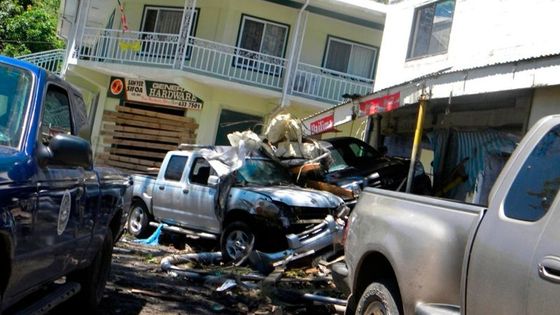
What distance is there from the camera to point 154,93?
20.5m

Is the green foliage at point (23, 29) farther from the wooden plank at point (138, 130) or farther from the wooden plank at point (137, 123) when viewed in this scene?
the wooden plank at point (138, 130)

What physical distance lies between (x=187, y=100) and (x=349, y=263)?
50.8 feet

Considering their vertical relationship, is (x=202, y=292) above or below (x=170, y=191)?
below

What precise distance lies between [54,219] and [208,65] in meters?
15.0

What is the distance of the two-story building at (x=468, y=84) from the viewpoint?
947cm

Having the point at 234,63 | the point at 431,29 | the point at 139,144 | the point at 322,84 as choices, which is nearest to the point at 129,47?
the point at 234,63

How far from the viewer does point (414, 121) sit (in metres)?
14.5

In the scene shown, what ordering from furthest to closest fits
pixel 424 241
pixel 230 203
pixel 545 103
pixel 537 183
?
pixel 230 203 → pixel 545 103 → pixel 424 241 → pixel 537 183

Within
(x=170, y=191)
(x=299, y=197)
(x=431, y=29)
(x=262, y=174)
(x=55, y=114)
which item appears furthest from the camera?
(x=431, y=29)

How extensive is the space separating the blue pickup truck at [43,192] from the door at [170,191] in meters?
6.12

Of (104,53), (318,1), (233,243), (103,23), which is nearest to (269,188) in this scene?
(233,243)

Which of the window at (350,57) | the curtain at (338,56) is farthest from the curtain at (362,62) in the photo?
the curtain at (338,56)

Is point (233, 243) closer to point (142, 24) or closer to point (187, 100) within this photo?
point (187, 100)

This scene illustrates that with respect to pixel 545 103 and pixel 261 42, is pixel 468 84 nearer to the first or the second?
pixel 545 103
